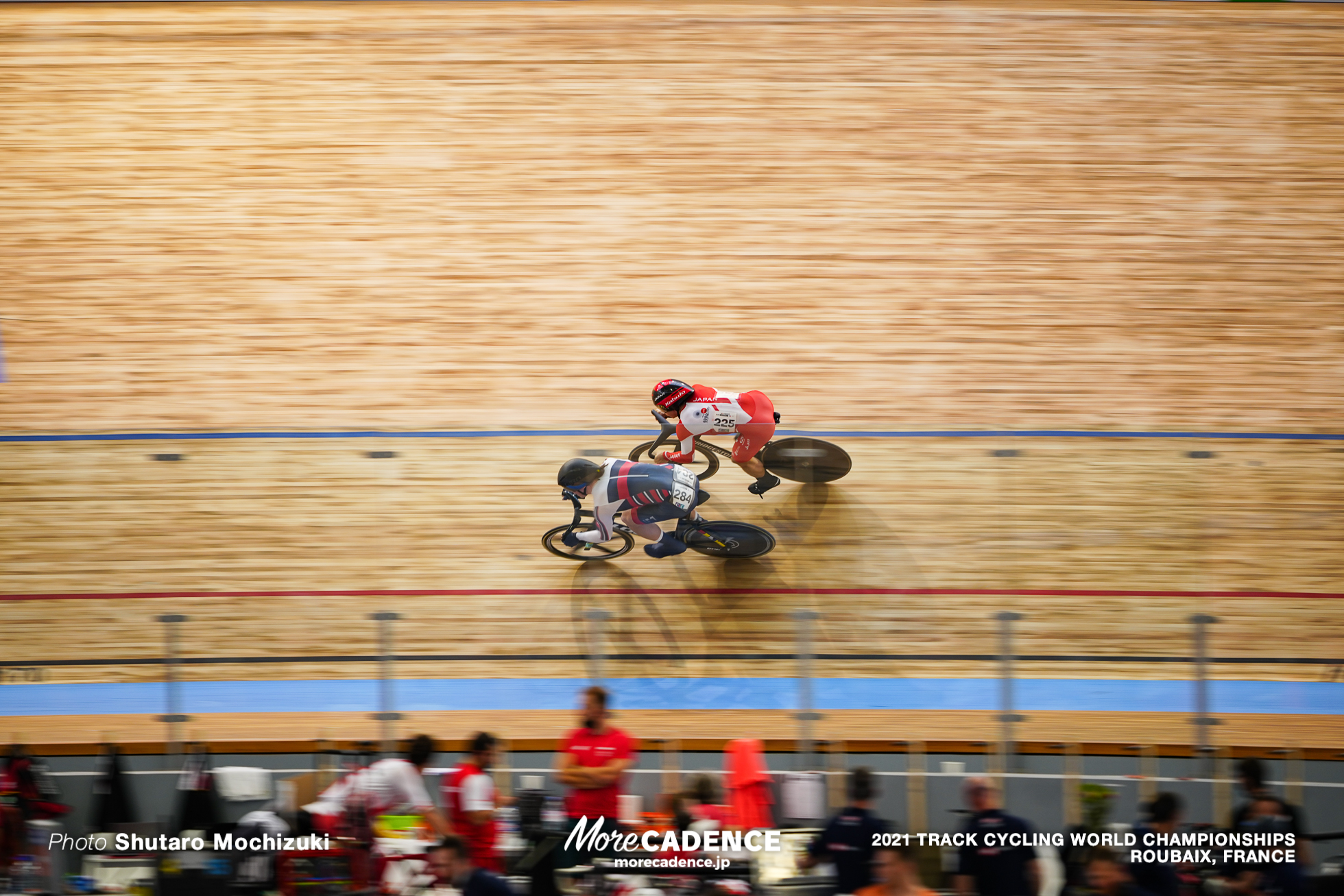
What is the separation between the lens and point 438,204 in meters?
8.96

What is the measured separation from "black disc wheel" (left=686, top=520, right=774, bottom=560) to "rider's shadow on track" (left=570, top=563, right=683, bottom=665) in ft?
1.10

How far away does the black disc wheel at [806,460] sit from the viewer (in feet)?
17.2

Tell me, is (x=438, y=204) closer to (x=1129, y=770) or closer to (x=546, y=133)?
(x=546, y=133)

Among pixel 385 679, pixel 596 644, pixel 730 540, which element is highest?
pixel 730 540

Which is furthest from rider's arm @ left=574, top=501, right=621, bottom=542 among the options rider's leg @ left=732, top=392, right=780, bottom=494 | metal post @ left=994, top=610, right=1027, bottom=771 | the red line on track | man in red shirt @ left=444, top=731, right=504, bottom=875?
metal post @ left=994, top=610, right=1027, bottom=771

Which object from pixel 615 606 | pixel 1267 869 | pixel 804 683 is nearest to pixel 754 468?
pixel 615 606

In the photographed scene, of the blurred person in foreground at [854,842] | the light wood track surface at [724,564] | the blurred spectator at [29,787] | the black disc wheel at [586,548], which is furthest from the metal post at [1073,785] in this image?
the blurred spectator at [29,787]

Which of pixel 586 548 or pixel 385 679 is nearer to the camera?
pixel 385 679

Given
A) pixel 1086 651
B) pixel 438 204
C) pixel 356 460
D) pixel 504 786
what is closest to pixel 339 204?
pixel 438 204

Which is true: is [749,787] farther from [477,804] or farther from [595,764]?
[477,804]

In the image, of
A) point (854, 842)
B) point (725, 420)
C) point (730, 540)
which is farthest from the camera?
point (725, 420)

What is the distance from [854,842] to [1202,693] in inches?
78.1

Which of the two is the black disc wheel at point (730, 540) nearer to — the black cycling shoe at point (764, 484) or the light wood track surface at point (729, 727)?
the black cycling shoe at point (764, 484)

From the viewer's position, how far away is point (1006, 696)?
199 inches
